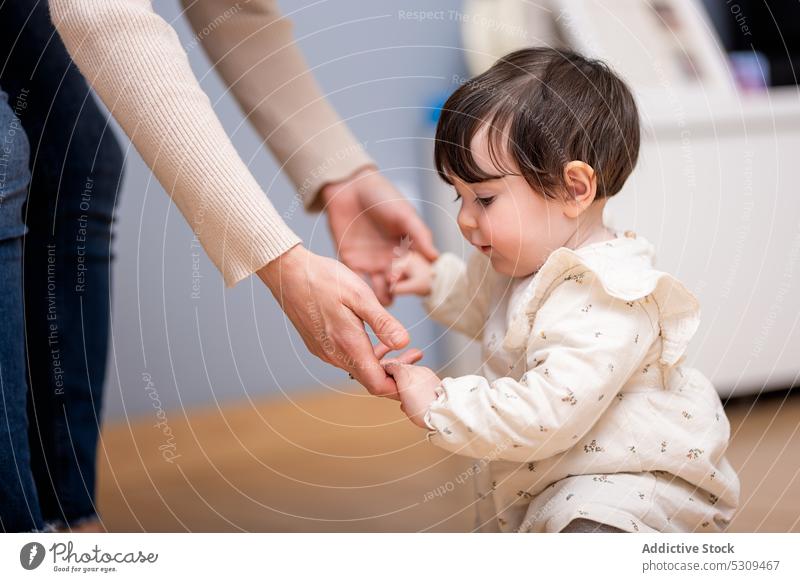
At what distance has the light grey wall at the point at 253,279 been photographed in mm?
1519

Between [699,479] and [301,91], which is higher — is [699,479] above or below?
below

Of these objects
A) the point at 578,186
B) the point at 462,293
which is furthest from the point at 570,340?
the point at 462,293

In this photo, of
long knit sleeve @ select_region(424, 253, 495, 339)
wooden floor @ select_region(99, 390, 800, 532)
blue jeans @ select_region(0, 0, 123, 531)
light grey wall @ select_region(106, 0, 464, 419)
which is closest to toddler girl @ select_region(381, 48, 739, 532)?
long knit sleeve @ select_region(424, 253, 495, 339)

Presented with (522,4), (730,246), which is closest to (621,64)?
(522,4)

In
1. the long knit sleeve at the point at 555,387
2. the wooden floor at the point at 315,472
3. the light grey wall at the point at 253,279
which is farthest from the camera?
the light grey wall at the point at 253,279

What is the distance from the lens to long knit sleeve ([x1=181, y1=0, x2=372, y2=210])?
3.10 feet

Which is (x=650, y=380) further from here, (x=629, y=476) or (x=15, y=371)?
(x=15, y=371)

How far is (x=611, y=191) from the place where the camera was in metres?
0.80

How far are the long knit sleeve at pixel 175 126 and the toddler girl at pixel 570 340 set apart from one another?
0.55 ft

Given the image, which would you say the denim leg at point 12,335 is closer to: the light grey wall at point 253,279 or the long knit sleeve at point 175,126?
the long knit sleeve at point 175,126
